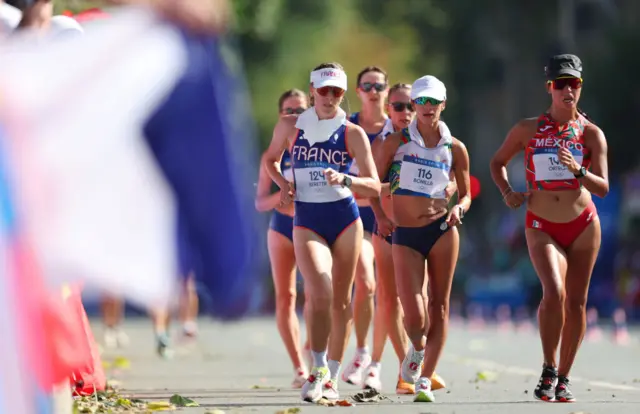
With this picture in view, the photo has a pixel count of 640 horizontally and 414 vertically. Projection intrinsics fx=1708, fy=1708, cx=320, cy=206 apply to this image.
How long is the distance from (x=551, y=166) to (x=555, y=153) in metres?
0.09

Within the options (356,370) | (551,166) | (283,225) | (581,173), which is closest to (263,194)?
(283,225)

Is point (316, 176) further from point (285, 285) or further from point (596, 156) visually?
point (285, 285)

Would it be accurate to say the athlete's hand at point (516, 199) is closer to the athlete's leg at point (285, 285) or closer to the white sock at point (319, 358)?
the white sock at point (319, 358)

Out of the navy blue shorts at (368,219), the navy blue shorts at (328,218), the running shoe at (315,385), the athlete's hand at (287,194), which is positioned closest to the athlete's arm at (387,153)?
the navy blue shorts at (328,218)

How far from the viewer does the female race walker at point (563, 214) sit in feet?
36.3

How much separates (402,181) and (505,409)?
1873mm

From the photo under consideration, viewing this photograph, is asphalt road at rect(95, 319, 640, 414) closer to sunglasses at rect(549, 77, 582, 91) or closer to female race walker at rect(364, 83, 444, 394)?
female race walker at rect(364, 83, 444, 394)

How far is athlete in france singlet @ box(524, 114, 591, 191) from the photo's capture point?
11195 millimetres

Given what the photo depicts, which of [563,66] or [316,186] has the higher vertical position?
[563,66]

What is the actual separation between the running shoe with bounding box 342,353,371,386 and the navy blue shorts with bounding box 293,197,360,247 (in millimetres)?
2145

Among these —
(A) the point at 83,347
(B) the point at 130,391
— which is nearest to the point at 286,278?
(B) the point at 130,391

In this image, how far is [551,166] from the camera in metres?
11.2

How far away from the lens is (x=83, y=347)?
18.4 feet

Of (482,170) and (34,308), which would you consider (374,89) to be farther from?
(482,170)
